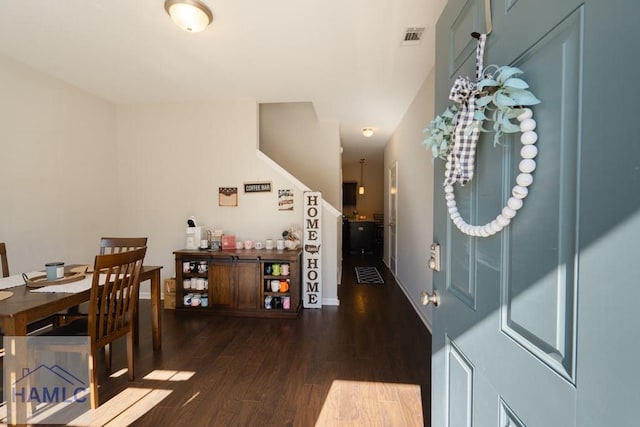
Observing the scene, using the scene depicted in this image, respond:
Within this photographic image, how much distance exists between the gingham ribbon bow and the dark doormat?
12.9ft

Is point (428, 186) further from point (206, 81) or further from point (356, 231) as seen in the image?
point (356, 231)

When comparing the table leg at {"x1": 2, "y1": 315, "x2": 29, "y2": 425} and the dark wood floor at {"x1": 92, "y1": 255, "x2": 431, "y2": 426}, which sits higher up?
the table leg at {"x1": 2, "y1": 315, "x2": 29, "y2": 425}

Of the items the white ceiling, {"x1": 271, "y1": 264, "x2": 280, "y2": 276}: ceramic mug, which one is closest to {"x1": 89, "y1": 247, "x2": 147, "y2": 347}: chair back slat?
{"x1": 271, "y1": 264, "x2": 280, "y2": 276}: ceramic mug

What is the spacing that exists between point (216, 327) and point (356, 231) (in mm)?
4808

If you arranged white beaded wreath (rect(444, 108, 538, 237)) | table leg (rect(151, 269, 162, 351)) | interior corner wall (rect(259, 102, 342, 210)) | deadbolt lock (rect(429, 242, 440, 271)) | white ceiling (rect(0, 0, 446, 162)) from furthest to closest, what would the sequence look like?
interior corner wall (rect(259, 102, 342, 210)), table leg (rect(151, 269, 162, 351)), white ceiling (rect(0, 0, 446, 162)), deadbolt lock (rect(429, 242, 440, 271)), white beaded wreath (rect(444, 108, 538, 237))

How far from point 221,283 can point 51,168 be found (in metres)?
2.17

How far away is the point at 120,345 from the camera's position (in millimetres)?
2480

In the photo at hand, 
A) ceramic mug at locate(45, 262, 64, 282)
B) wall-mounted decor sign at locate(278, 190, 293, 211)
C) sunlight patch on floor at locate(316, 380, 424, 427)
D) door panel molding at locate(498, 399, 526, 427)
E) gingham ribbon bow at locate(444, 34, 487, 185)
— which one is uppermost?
gingham ribbon bow at locate(444, 34, 487, 185)

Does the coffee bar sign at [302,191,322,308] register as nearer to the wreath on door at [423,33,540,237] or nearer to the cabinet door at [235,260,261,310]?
the cabinet door at [235,260,261,310]

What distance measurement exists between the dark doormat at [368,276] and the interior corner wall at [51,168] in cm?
387

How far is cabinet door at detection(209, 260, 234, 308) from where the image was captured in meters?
3.21

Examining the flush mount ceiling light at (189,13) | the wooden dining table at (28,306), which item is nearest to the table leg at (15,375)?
the wooden dining table at (28,306)

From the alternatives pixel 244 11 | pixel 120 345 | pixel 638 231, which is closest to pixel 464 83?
pixel 638 231

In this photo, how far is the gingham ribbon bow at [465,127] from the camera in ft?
2.45
